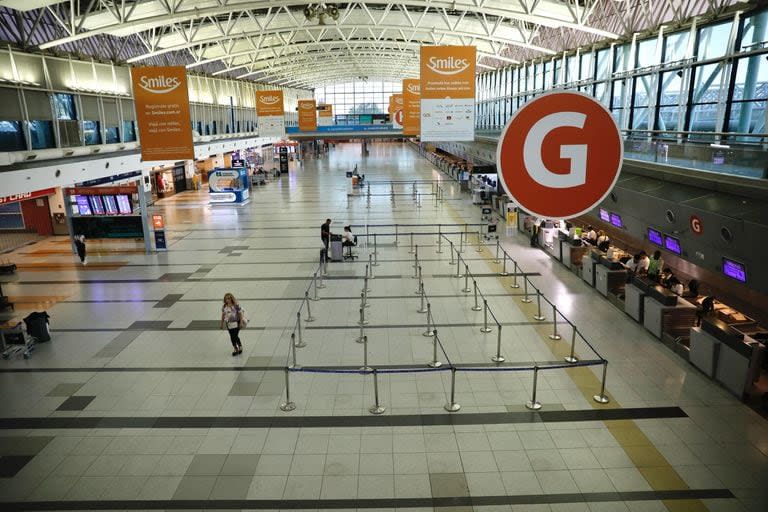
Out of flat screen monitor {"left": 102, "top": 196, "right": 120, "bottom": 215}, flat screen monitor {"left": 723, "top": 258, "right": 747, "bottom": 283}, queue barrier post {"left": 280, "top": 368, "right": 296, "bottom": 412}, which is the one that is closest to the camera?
queue barrier post {"left": 280, "top": 368, "right": 296, "bottom": 412}

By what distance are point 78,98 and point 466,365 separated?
19.8m

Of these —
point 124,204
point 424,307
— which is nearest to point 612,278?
point 424,307

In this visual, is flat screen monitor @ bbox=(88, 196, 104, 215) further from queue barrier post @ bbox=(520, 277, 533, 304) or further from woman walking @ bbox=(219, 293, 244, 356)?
queue barrier post @ bbox=(520, 277, 533, 304)

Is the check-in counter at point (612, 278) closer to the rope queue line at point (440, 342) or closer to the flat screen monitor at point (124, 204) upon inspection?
the rope queue line at point (440, 342)

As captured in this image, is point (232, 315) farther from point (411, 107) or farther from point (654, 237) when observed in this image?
point (411, 107)

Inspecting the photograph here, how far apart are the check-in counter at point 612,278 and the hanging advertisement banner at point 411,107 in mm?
9119

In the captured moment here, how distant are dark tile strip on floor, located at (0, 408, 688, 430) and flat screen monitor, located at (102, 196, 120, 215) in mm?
11035

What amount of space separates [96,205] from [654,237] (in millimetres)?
17233

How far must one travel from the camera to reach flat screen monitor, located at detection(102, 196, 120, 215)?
55.5 ft

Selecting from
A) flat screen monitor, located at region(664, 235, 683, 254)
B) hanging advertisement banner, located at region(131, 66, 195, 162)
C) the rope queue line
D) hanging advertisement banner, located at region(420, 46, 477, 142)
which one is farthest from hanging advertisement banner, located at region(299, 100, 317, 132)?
flat screen monitor, located at region(664, 235, 683, 254)

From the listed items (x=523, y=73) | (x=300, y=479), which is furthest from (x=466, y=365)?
(x=523, y=73)

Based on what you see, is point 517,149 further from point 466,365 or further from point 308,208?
point 308,208

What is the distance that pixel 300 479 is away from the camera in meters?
6.08

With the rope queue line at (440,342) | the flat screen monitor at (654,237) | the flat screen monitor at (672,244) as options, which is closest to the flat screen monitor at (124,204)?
the rope queue line at (440,342)
